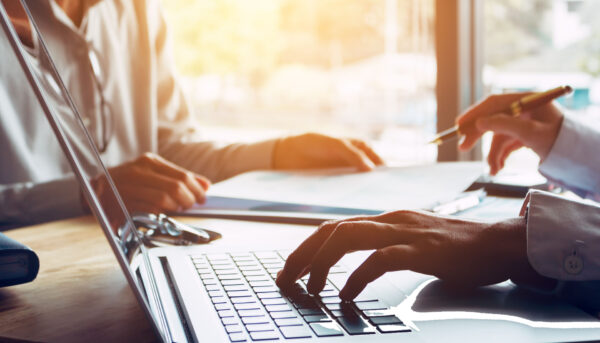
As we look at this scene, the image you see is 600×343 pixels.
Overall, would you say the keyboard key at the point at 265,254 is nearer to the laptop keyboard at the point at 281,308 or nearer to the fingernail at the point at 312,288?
the laptop keyboard at the point at 281,308

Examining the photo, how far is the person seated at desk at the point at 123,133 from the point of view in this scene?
111cm

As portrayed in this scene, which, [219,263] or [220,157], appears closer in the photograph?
[219,263]

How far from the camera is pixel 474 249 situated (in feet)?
2.02

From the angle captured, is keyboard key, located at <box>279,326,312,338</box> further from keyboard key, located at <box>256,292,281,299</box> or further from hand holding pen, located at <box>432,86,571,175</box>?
hand holding pen, located at <box>432,86,571,175</box>

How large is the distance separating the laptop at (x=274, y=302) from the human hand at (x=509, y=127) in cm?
54

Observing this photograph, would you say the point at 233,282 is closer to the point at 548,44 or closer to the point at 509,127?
the point at 509,127

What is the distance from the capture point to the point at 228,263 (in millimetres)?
705

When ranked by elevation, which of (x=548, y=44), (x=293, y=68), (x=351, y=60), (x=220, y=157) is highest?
(x=548, y=44)

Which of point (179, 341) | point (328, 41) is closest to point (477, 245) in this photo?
point (179, 341)

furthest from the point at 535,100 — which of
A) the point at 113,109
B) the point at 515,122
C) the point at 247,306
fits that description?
the point at 113,109

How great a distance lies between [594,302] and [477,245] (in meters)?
0.12

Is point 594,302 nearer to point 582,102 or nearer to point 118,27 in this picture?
point 118,27

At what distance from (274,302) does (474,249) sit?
22 cm

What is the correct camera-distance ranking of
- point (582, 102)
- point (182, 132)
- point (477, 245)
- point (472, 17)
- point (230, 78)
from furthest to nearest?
point (230, 78)
point (582, 102)
point (472, 17)
point (182, 132)
point (477, 245)
